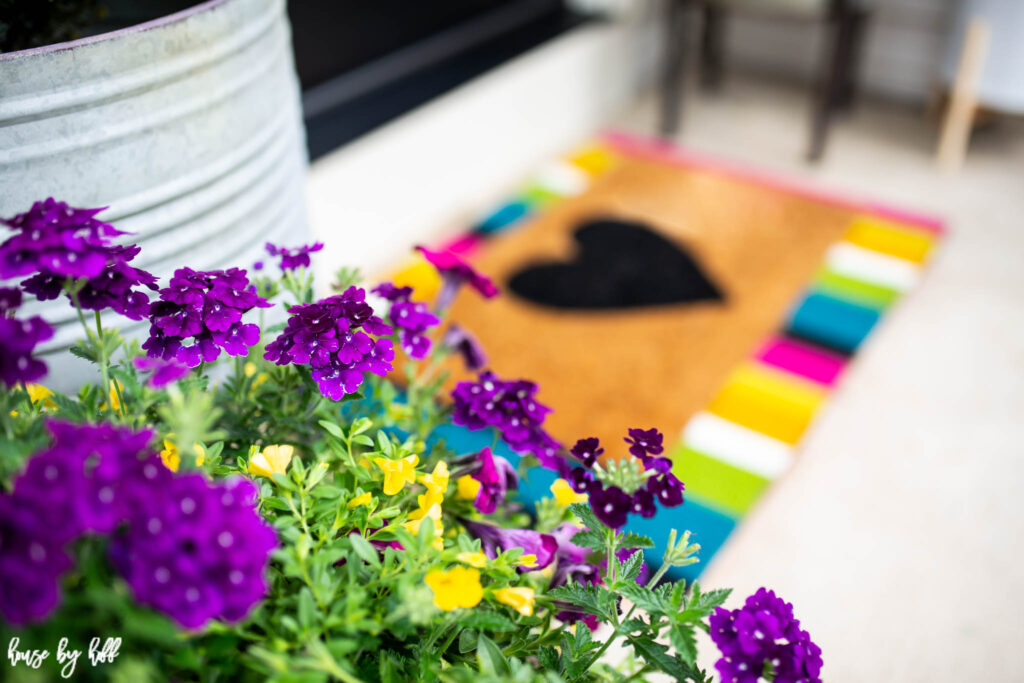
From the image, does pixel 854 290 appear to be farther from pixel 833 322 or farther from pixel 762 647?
pixel 762 647

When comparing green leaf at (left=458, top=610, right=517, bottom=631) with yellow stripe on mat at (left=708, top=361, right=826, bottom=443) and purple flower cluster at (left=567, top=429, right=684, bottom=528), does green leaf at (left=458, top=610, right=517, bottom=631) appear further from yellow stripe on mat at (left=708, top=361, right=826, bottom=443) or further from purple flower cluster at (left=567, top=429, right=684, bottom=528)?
yellow stripe on mat at (left=708, top=361, right=826, bottom=443)

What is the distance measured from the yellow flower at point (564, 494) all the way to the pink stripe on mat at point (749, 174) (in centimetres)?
179

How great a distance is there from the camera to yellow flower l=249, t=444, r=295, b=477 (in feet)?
2.00

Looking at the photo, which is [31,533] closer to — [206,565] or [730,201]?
[206,565]

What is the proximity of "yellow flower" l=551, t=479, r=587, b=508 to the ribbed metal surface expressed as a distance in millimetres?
410

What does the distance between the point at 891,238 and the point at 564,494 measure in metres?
1.71

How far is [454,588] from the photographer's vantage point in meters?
0.52

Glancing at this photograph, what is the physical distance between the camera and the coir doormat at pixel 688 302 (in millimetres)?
1521

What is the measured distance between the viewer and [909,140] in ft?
8.47

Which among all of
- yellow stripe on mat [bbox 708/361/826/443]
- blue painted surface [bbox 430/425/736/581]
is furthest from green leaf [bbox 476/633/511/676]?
yellow stripe on mat [bbox 708/361/826/443]

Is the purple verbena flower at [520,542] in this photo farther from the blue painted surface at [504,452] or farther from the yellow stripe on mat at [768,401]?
the yellow stripe on mat at [768,401]

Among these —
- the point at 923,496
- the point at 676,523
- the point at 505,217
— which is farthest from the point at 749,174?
the point at 676,523

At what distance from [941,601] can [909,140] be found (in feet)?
5.78

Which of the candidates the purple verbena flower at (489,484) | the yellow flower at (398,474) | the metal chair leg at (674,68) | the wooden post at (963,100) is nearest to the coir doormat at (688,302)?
the metal chair leg at (674,68)
